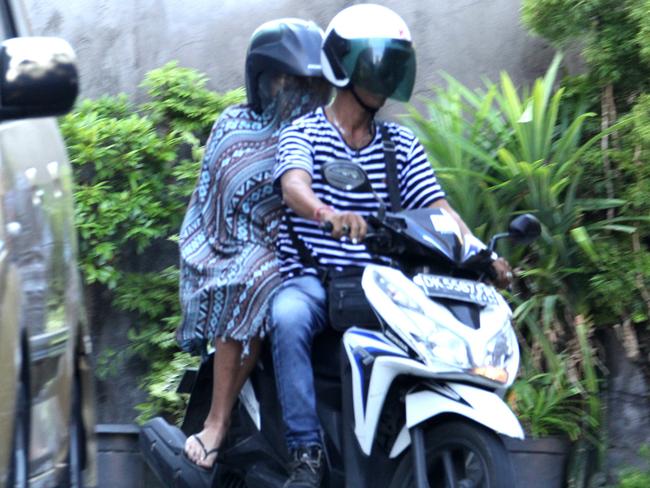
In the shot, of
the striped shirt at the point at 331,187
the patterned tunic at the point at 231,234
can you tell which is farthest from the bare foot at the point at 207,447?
the striped shirt at the point at 331,187

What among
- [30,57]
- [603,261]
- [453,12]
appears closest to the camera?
[30,57]

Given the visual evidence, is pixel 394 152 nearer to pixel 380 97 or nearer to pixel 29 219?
pixel 380 97

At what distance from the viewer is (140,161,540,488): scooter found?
407 cm

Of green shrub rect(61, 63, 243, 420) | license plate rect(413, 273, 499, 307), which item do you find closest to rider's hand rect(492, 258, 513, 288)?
license plate rect(413, 273, 499, 307)

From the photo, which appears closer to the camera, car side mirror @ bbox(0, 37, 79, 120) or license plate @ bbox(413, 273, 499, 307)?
car side mirror @ bbox(0, 37, 79, 120)

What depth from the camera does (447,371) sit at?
4.05 metres

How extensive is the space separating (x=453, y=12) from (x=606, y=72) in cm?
114

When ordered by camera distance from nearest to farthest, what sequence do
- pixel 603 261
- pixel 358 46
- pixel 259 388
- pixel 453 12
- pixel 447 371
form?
pixel 447 371 → pixel 358 46 → pixel 259 388 → pixel 603 261 → pixel 453 12

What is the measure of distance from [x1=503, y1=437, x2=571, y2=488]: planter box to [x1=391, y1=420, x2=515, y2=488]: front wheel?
46.6 inches

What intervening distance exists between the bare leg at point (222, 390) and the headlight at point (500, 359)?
100cm

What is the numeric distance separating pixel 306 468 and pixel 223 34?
324 cm

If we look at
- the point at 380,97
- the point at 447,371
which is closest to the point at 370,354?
the point at 447,371

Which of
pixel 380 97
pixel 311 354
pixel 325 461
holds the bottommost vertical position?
pixel 325 461

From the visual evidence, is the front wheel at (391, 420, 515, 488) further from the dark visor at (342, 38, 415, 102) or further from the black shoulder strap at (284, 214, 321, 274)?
the dark visor at (342, 38, 415, 102)
